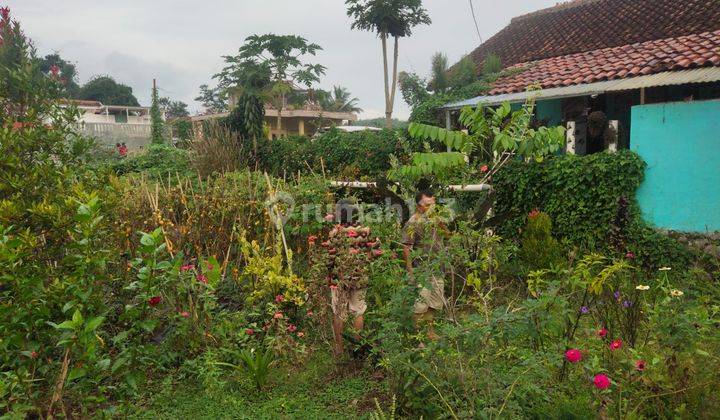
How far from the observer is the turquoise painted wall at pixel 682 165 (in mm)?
6828

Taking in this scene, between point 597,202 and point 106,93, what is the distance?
57034 mm

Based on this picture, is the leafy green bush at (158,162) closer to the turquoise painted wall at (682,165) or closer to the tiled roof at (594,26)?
the tiled roof at (594,26)

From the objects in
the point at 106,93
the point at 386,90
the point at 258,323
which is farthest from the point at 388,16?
the point at 106,93

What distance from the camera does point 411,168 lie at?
6.86 metres

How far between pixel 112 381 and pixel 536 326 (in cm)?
291

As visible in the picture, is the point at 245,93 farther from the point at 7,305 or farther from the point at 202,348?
the point at 7,305

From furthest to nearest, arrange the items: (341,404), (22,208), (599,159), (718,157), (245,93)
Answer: (245,93), (599,159), (718,157), (341,404), (22,208)

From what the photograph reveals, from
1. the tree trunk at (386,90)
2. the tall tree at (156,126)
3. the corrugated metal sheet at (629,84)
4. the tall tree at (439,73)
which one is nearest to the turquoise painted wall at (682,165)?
the corrugated metal sheet at (629,84)

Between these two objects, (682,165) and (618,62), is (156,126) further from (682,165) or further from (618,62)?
(682,165)

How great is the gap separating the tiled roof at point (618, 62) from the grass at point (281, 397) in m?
7.28

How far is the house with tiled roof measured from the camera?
697 centimetres

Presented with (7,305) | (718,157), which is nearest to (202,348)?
(7,305)

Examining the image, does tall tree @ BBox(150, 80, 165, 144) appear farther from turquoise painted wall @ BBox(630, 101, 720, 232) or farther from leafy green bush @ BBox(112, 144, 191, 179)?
turquoise painted wall @ BBox(630, 101, 720, 232)

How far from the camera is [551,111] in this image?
39.7 feet
